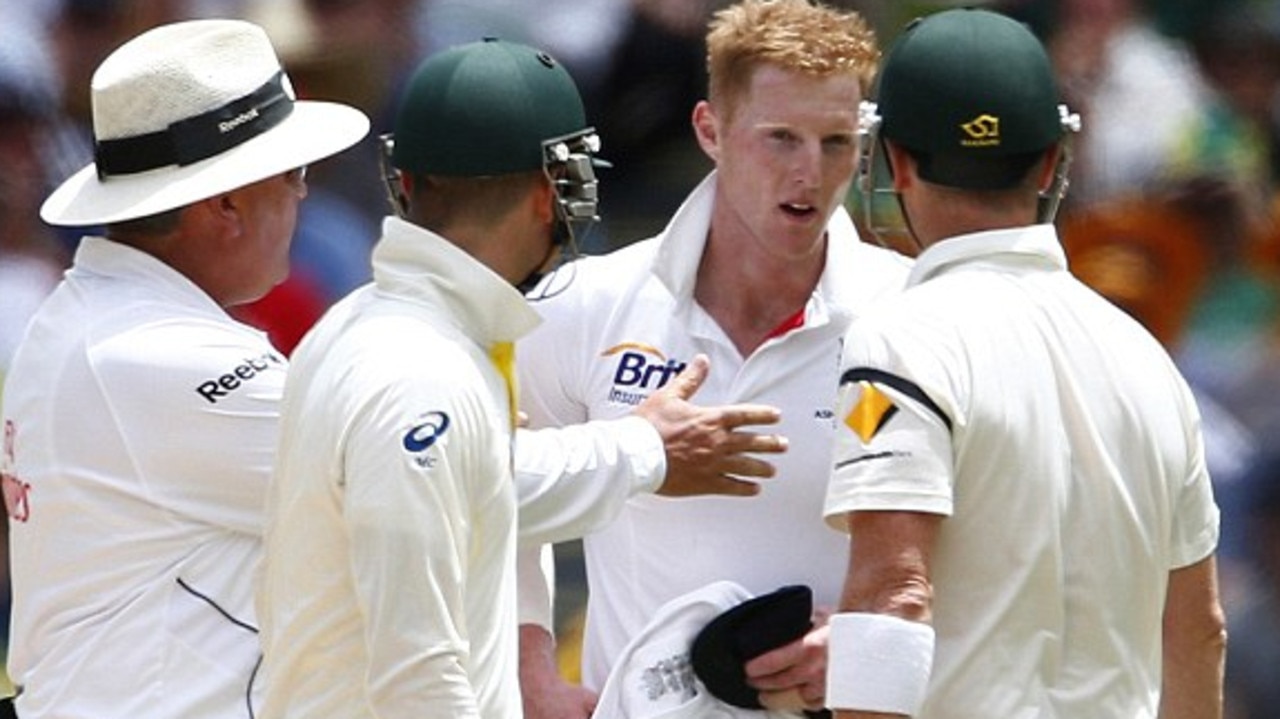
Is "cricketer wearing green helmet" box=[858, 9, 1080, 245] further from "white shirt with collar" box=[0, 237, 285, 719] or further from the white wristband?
"white shirt with collar" box=[0, 237, 285, 719]

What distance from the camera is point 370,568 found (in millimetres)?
3480

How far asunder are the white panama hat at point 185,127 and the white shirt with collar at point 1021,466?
1049 mm

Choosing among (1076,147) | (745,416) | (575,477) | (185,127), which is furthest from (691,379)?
(1076,147)

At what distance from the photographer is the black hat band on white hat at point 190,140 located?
13.9ft

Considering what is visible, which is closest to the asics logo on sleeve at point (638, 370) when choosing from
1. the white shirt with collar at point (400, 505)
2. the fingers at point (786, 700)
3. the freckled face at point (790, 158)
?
the freckled face at point (790, 158)

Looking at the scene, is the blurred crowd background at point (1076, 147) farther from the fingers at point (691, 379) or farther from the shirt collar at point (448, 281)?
the shirt collar at point (448, 281)

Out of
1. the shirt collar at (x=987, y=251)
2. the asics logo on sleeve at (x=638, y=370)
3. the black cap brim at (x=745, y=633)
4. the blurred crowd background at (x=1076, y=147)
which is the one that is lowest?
the blurred crowd background at (x=1076, y=147)

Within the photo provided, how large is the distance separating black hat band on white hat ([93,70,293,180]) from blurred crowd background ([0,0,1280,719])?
8.80 feet

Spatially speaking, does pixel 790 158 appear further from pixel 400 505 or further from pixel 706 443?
pixel 400 505

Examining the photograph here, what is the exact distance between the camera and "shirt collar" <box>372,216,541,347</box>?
3.69 m

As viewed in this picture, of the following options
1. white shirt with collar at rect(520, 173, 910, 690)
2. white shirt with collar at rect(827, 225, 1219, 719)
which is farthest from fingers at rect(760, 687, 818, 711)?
white shirt with collar at rect(827, 225, 1219, 719)

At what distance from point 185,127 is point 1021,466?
1.44 metres

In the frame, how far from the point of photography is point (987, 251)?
3.83m

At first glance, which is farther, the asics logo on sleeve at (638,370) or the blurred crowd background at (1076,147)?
the blurred crowd background at (1076,147)
